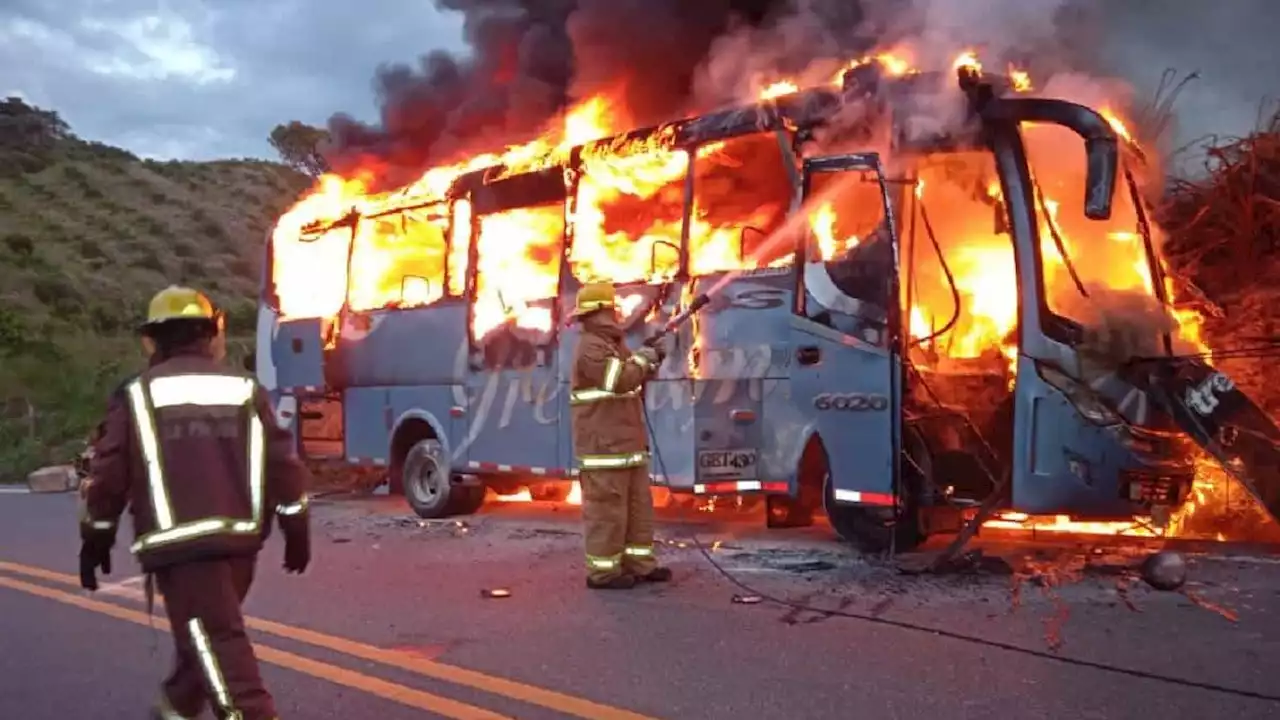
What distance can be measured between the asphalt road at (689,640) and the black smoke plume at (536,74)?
5.56m

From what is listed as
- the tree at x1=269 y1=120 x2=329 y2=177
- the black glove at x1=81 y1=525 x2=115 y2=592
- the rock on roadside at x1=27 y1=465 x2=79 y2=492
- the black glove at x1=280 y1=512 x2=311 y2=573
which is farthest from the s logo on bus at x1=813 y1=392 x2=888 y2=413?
the tree at x1=269 y1=120 x2=329 y2=177

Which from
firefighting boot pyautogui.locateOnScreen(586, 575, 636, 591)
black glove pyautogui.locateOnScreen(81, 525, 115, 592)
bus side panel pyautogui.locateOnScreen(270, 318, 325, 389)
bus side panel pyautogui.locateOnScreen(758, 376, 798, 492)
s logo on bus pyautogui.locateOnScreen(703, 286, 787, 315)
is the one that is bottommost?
firefighting boot pyautogui.locateOnScreen(586, 575, 636, 591)

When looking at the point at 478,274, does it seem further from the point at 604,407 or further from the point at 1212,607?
the point at 1212,607

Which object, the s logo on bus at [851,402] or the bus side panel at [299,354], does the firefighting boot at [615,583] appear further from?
the bus side panel at [299,354]

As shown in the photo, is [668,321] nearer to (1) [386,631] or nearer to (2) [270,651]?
(1) [386,631]

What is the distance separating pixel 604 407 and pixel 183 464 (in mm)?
3735

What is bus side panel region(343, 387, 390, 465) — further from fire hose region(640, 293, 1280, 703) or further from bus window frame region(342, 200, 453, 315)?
fire hose region(640, 293, 1280, 703)

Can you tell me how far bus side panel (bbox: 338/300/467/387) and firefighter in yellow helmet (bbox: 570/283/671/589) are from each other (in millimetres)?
3906

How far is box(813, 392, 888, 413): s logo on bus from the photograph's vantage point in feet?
25.1

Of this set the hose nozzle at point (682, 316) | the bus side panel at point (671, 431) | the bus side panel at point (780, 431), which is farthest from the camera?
the bus side panel at point (671, 431)


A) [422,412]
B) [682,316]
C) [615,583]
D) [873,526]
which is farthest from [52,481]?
[873,526]

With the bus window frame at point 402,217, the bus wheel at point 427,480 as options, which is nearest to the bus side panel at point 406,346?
the bus window frame at point 402,217

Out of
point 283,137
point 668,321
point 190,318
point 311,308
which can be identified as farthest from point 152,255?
point 190,318

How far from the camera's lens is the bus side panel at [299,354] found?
490 inches
